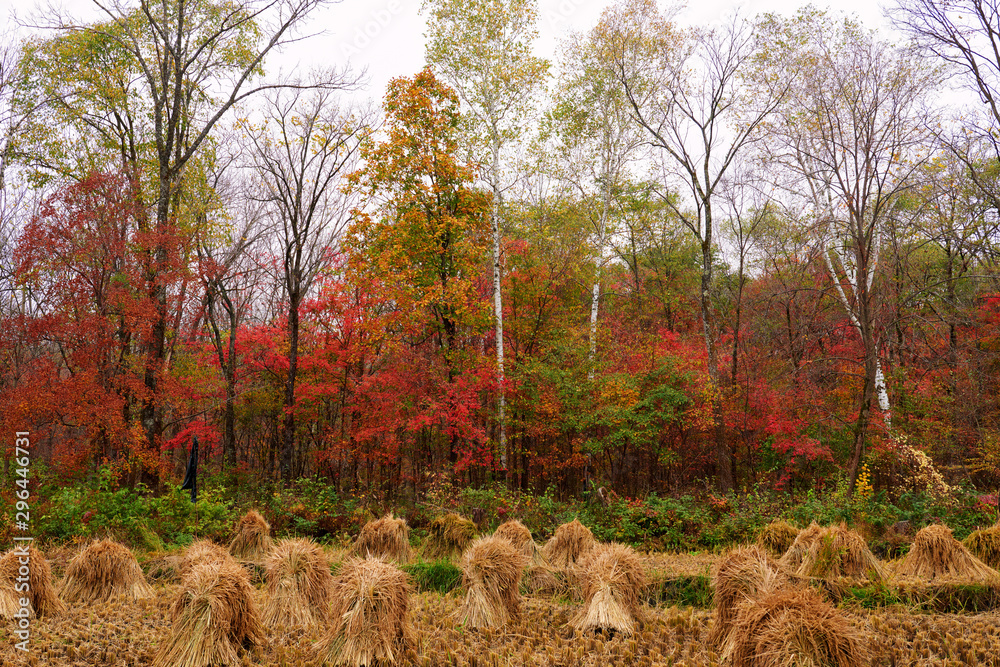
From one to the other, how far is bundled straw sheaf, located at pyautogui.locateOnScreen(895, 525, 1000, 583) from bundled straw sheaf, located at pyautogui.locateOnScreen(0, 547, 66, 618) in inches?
356

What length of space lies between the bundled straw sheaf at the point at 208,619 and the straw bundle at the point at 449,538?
136 inches

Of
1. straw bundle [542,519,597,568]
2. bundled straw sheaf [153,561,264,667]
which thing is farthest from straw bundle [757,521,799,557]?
bundled straw sheaf [153,561,264,667]

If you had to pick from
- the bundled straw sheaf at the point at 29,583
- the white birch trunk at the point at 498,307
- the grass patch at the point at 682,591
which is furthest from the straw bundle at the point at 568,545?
the bundled straw sheaf at the point at 29,583

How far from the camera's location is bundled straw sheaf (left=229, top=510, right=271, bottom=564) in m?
7.70

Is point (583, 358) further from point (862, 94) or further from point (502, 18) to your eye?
point (502, 18)

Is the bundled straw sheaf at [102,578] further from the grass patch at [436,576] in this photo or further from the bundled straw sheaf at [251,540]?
the grass patch at [436,576]

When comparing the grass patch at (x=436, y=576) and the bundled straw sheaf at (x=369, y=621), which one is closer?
the bundled straw sheaf at (x=369, y=621)

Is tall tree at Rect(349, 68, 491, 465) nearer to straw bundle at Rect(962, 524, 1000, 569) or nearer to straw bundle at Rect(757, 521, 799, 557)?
straw bundle at Rect(757, 521, 799, 557)

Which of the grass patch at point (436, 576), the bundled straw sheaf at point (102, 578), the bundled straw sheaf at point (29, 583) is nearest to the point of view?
the bundled straw sheaf at point (29, 583)

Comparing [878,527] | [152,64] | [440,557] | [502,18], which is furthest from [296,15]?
[878,527]

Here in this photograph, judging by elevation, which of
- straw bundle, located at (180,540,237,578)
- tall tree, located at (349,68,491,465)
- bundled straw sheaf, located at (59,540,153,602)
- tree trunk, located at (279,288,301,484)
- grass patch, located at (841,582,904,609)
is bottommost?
grass patch, located at (841,582,904,609)

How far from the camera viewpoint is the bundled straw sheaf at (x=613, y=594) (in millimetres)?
5156

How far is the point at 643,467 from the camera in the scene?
17.3m

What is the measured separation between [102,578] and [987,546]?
10.1m
